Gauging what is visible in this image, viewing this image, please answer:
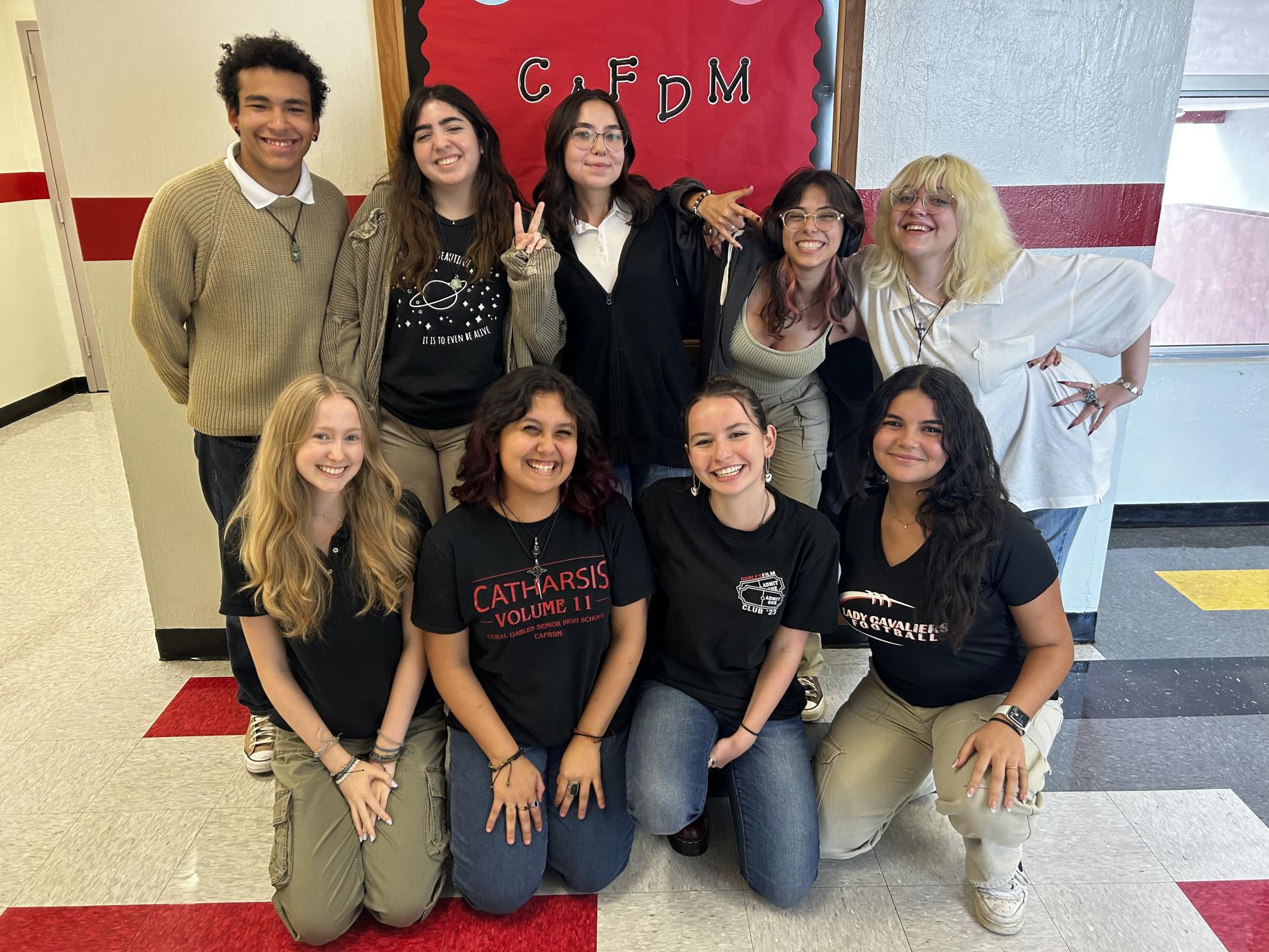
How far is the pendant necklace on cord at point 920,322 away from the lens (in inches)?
80.8

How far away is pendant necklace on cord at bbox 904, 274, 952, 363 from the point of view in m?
2.05

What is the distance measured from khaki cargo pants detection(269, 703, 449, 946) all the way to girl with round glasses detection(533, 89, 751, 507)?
0.91 metres

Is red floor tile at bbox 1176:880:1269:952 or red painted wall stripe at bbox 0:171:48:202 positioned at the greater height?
red painted wall stripe at bbox 0:171:48:202

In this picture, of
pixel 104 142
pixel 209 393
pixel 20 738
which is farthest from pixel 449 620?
pixel 104 142

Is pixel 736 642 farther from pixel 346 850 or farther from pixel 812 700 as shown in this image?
pixel 346 850

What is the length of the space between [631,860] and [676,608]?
571mm

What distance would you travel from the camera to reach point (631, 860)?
6.28 feet

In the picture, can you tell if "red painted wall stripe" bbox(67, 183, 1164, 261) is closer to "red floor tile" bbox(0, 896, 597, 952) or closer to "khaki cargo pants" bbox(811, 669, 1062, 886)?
"khaki cargo pants" bbox(811, 669, 1062, 886)

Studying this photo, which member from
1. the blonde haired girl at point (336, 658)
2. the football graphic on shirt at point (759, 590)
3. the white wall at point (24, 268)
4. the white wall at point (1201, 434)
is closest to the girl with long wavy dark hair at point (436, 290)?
the blonde haired girl at point (336, 658)

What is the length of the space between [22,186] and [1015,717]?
6.49 metres

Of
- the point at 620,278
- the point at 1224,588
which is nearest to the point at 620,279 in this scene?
the point at 620,278

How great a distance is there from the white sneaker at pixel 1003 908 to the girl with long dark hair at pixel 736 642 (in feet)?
1.09

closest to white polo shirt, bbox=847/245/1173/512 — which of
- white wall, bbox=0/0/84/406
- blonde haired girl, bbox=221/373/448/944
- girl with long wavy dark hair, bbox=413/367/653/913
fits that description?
girl with long wavy dark hair, bbox=413/367/653/913

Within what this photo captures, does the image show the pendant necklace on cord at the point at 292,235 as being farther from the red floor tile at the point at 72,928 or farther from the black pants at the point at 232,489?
the red floor tile at the point at 72,928
